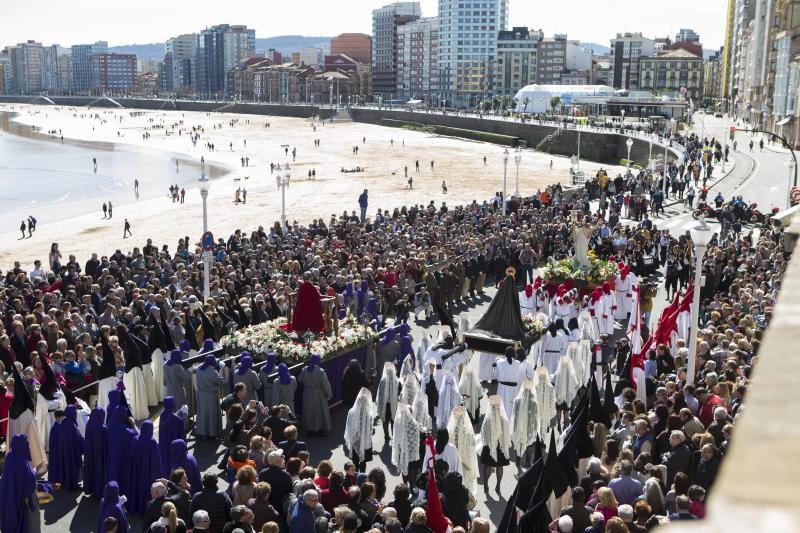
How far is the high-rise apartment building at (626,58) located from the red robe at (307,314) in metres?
153

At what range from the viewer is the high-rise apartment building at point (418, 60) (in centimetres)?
18050

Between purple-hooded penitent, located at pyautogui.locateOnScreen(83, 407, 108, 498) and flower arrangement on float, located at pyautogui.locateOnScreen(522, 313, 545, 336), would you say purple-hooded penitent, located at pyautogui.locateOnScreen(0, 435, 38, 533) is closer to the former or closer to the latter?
purple-hooded penitent, located at pyautogui.locateOnScreen(83, 407, 108, 498)

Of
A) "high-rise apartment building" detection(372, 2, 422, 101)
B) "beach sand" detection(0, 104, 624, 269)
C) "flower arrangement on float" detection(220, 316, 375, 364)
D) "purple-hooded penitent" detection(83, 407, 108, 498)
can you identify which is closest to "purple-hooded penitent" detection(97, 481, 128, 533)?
"purple-hooded penitent" detection(83, 407, 108, 498)

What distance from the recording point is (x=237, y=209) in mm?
44969

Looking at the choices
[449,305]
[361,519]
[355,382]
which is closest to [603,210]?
[449,305]

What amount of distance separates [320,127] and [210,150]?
117ft

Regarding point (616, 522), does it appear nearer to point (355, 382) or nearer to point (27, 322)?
point (355, 382)

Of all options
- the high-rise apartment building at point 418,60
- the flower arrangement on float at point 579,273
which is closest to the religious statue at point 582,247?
the flower arrangement on float at point 579,273

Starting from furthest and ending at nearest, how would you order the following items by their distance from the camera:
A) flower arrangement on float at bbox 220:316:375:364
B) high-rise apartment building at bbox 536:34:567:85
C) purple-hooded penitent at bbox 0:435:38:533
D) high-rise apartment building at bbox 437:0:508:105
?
high-rise apartment building at bbox 437:0:508:105 → high-rise apartment building at bbox 536:34:567:85 → flower arrangement on float at bbox 220:316:375:364 → purple-hooded penitent at bbox 0:435:38:533

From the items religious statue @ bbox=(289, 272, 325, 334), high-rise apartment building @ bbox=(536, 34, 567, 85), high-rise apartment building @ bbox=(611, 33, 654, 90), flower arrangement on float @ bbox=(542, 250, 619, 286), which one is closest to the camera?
religious statue @ bbox=(289, 272, 325, 334)

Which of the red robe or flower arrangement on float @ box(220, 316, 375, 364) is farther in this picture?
the red robe

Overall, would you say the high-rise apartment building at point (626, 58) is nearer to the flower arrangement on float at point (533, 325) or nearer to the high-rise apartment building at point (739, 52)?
the high-rise apartment building at point (739, 52)

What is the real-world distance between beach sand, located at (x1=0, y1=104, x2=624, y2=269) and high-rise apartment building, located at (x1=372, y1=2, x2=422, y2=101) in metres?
69.8

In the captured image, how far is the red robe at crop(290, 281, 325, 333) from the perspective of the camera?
44.6 feet
